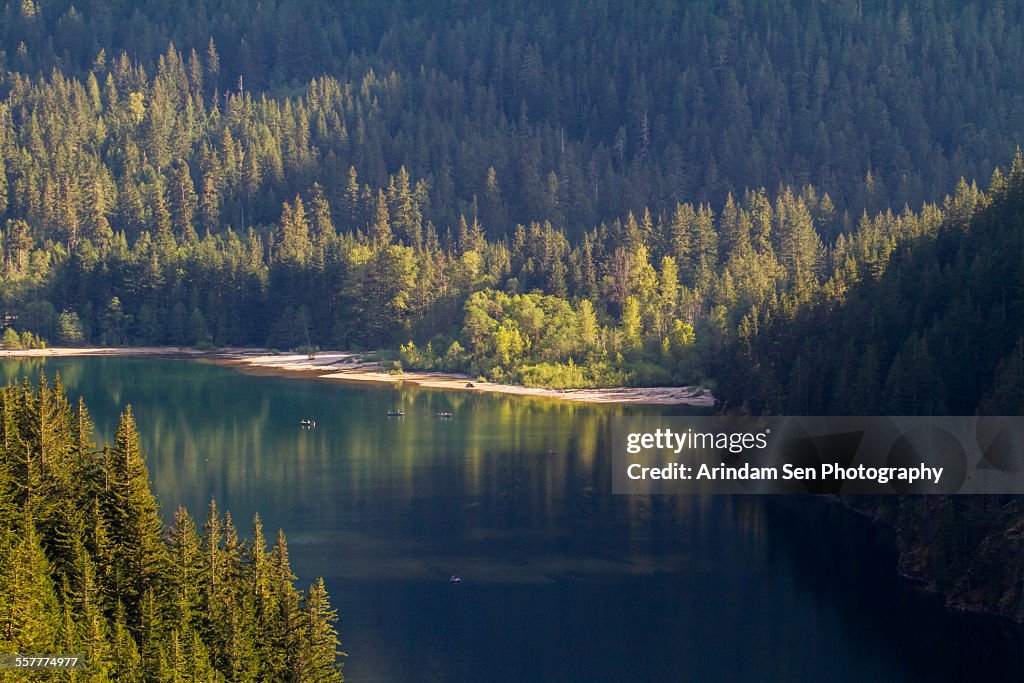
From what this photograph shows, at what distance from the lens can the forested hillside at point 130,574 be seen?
52.9 m

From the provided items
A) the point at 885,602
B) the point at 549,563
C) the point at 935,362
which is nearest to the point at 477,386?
the point at 935,362

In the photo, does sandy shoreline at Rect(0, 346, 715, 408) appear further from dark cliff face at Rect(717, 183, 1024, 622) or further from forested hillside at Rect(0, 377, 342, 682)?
forested hillside at Rect(0, 377, 342, 682)

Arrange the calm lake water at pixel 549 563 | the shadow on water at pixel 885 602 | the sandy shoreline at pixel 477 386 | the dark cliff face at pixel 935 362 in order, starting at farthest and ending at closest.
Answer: the sandy shoreline at pixel 477 386 < the dark cliff face at pixel 935 362 < the calm lake water at pixel 549 563 < the shadow on water at pixel 885 602

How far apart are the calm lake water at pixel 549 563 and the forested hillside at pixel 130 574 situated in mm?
10267

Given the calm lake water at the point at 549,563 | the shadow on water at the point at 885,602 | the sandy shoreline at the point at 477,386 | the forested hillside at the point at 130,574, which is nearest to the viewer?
the forested hillside at the point at 130,574

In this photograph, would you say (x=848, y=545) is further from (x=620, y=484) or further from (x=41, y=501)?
(x=41, y=501)

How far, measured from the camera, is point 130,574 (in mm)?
59219

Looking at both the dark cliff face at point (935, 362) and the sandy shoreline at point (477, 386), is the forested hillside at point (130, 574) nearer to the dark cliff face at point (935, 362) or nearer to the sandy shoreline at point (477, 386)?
the dark cliff face at point (935, 362)

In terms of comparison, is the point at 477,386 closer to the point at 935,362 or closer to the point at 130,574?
the point at 935,362

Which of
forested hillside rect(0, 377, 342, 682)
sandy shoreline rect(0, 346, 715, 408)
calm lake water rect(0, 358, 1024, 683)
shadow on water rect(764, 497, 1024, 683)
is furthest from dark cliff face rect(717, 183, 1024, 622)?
forested hillside rect(0, 377, 342, 682)

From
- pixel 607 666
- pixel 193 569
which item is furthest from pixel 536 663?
pixel 193 569

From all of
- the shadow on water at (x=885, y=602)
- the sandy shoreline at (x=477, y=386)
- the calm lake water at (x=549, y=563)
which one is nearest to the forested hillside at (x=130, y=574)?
the calm lake water at (x=549, y=563)

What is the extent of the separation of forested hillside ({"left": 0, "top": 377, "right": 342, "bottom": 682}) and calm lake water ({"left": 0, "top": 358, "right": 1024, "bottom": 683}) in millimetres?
10267

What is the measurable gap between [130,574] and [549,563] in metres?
33.4
